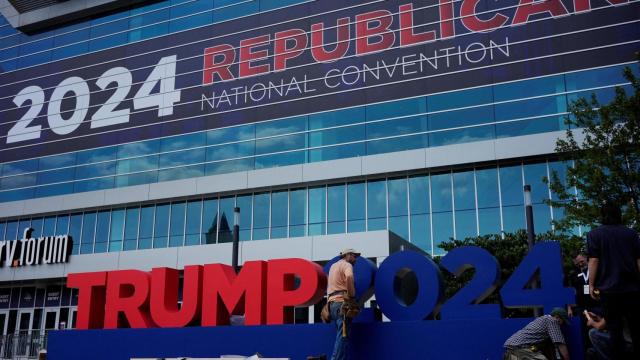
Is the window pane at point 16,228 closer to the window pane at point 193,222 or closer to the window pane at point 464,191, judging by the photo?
the window pane at point 193,222

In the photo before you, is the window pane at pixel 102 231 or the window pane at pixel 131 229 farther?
the window pane at pixel 102 231

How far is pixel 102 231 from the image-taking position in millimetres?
34375

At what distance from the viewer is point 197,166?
109 ft

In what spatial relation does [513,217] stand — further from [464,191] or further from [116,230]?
[116,230]

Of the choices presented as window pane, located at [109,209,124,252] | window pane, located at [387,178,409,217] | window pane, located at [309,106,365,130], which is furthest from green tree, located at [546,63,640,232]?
window pane, located at [109,209,124,252]

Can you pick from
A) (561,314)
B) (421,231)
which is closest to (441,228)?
(421,231)

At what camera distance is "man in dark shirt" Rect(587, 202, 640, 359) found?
604 centimetres

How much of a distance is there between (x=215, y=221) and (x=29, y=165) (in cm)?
1477

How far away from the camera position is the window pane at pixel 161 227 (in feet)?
107

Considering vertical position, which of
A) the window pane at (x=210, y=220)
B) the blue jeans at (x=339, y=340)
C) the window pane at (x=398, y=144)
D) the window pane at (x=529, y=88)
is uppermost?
the window pane at (x=529, y=88)

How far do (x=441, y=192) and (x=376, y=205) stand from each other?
10.2ft

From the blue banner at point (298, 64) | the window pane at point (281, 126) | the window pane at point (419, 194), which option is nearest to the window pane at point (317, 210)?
the window pane at point (281, 126)

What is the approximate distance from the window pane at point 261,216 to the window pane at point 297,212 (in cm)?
134

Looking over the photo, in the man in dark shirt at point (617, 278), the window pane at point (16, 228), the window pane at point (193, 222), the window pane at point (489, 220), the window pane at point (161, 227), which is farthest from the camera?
the window pane at point (16, 228)
